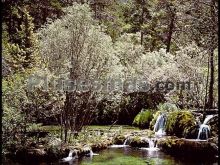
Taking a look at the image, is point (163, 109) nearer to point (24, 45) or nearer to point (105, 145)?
point (105, 145)

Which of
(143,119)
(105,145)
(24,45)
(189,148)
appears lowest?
(105,145)

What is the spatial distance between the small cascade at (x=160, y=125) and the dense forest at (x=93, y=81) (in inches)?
21.7

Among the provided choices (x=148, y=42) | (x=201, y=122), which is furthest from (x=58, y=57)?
(x=148, y=42)

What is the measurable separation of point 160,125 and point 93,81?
5.75 m

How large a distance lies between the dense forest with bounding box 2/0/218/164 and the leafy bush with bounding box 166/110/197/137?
0.17 feet

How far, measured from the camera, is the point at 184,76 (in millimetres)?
28047

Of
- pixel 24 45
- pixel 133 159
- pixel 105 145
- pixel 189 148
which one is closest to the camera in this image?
pixel 133 159

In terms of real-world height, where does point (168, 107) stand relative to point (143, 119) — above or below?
above

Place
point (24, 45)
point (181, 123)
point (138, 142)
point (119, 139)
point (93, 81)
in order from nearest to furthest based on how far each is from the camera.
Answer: point (93, 81) → point (138, 142) → point (181, 123) → point (119, 139) → point (24, 45)

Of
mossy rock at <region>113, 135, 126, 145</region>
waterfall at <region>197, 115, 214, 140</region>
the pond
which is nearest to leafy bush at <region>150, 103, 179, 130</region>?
mossy rock at <region>113, 135, 126, 145</region>

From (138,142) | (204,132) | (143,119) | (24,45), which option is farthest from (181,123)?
(24,45)

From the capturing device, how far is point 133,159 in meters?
18.4

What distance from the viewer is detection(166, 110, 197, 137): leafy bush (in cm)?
2132

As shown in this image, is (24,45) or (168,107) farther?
(24,45)
